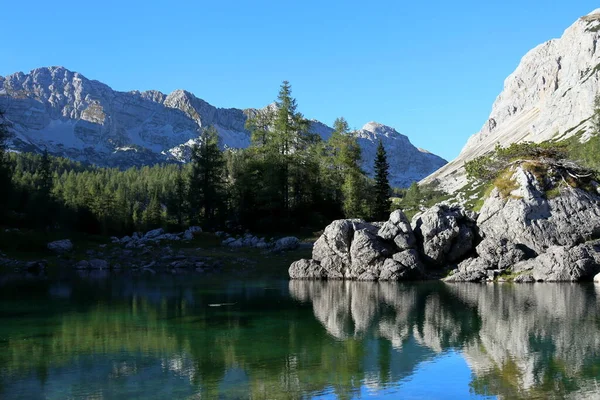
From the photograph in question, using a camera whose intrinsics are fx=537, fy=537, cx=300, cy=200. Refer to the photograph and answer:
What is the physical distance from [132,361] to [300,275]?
105 ft

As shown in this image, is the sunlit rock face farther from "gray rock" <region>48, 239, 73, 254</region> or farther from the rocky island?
"gray rock" <region>48, 239, 73, 254</region>

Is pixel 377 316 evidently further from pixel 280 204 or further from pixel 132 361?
pixel 280 204

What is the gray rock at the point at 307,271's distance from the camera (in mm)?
51438

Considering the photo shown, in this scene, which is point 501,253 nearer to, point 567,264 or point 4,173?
point 567,264

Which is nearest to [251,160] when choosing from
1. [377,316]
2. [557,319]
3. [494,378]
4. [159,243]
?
[159,243]

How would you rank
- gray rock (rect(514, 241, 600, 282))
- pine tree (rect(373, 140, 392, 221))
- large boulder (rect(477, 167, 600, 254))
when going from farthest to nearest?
pine tree (rect(373, 140, 392, 221)), large boulder (rect(477, 167, 600, 254)), gray rock (rect(514, 241, 600, 282))

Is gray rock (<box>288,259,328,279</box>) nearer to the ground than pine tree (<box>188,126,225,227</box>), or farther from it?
nearer to the ground

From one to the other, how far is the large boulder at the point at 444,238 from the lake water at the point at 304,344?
9272mm

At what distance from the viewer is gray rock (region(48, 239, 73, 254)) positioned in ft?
214

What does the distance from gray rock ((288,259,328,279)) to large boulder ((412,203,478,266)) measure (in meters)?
9.69

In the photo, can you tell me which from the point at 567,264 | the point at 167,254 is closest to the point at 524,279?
the point at 567,264

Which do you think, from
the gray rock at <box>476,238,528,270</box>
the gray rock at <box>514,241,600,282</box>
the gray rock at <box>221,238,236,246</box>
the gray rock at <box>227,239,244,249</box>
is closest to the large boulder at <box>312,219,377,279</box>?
the gray rock at <box>476,238,528,270</box>

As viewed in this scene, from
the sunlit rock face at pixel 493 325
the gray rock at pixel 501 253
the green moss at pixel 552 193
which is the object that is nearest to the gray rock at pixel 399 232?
the gray rock at pixel 501 253

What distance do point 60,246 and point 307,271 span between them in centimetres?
3344
